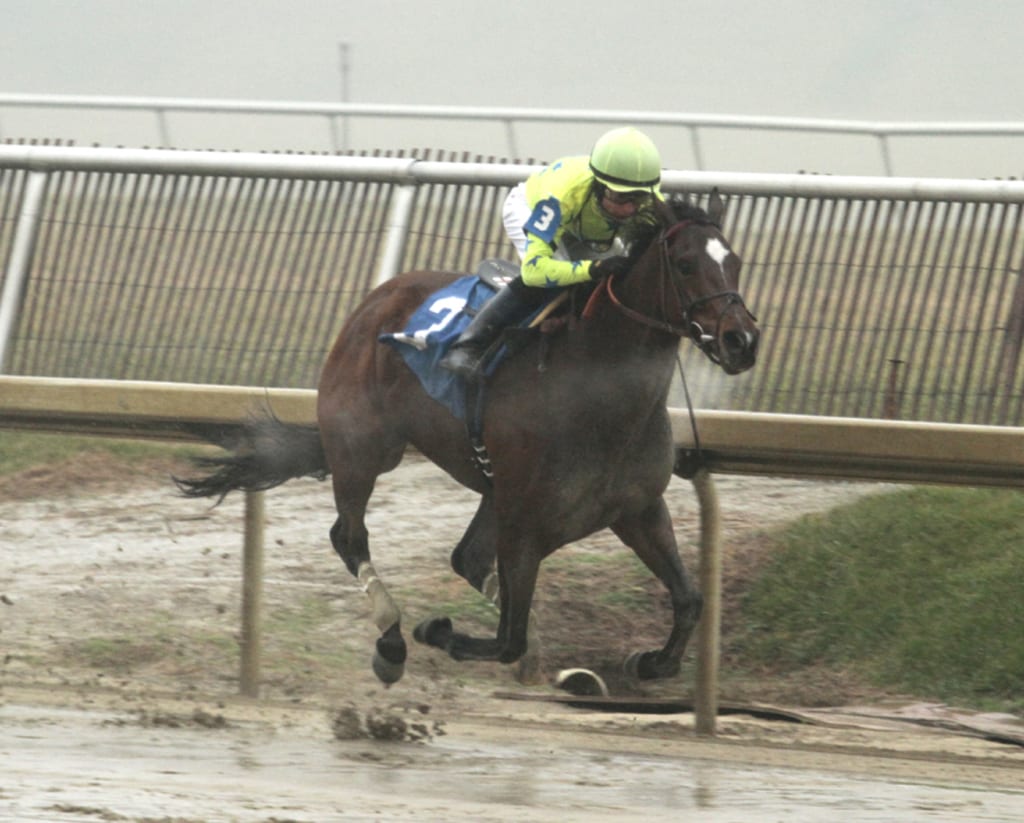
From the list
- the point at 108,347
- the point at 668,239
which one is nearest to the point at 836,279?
the point at 668,239

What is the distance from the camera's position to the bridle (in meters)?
5.62

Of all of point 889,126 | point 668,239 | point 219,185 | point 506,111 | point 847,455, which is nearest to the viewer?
point 668,239

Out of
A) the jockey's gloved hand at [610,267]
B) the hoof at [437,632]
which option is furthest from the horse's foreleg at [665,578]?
the jockey's gloved hand at [610,267]

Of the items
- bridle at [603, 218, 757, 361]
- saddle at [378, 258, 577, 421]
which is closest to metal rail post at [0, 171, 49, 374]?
saddle at [378, 258, 577, 421]

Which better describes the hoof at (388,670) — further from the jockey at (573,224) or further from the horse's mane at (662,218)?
the horse's mane at (662,218)

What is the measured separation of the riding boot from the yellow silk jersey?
0.31 feet

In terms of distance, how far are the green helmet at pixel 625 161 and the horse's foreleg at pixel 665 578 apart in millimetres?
983

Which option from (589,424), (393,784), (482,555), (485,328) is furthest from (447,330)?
(393,784)

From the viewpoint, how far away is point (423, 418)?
6770mm

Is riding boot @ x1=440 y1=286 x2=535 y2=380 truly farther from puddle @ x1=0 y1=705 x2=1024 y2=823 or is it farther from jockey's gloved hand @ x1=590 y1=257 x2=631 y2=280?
puddle @ x1=0 y1=705 x2=1024 y2=823

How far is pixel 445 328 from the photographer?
6539 millimetres

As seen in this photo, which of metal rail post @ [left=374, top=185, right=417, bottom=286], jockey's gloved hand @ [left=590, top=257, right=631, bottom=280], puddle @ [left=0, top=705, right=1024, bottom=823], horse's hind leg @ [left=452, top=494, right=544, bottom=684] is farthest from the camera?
metal rail post @ [left=374, top=185, right=417, bottom=286]

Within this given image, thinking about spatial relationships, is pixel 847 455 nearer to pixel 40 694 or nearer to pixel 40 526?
pixel 40 694

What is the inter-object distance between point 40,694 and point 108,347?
2844mm
